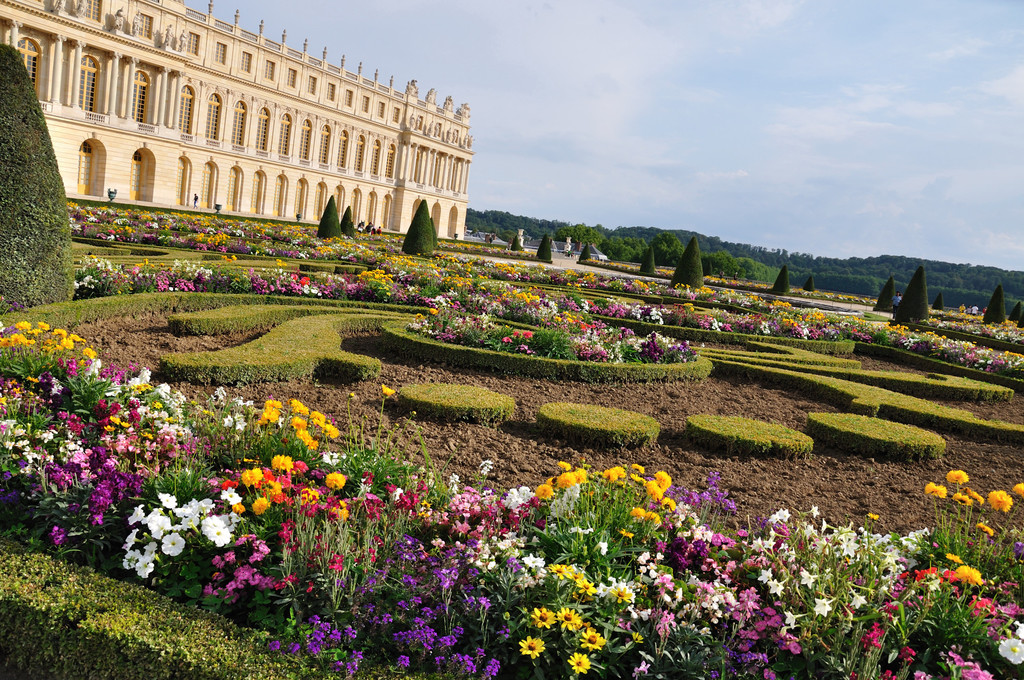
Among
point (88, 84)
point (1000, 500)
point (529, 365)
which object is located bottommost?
point (529, 365)

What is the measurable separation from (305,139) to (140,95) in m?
14.6

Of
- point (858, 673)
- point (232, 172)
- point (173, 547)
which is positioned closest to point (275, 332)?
point (173, 547)

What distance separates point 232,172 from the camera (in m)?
47.1

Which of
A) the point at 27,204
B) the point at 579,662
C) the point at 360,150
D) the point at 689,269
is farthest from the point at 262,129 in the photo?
the point at 579,662

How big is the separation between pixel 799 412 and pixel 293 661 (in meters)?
6.67

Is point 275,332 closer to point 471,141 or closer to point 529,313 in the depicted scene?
point 529,313

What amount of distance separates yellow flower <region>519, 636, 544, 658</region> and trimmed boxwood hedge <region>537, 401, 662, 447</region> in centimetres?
333

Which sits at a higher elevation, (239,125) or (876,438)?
(239,125)

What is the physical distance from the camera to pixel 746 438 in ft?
19.7

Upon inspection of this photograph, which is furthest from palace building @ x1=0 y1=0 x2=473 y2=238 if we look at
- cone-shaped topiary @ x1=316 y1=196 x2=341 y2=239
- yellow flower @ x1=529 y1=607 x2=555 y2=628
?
yellow flower @ x1=529 y1=607 x2=555 y2=628

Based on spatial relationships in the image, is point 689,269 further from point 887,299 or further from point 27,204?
point 27,204

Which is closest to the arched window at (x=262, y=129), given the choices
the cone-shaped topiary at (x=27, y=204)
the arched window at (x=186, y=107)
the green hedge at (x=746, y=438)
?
the arched window at (x=186, y=107)

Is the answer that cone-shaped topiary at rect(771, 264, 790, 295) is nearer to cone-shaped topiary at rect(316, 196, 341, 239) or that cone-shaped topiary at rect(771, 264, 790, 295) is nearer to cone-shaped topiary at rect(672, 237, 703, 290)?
cone-shaped topiary at rect(672, 237, 703, 290)

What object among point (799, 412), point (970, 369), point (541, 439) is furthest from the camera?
point (970, 369)
